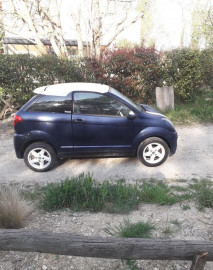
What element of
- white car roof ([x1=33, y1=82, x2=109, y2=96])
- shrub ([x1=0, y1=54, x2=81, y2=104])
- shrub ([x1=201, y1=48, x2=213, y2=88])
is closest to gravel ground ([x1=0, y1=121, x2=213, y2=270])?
white car roof ([x1=33, y1=82, x2=109, y2=96])

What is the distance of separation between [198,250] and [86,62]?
8.36 metres

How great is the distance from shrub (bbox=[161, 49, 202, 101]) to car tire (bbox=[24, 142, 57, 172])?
20.4 feet

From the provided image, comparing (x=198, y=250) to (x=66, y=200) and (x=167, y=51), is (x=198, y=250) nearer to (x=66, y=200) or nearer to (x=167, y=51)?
(x=66, y=200)

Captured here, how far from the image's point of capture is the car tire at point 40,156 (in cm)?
469

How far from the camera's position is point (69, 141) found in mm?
4699

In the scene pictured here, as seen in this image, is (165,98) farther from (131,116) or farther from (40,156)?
(40,156)

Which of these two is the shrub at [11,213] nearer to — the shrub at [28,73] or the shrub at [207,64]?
the shrub at [28,73]

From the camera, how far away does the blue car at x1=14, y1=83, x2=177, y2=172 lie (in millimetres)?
4594

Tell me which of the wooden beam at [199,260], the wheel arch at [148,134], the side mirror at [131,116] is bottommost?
the wooden beam at [199,260]

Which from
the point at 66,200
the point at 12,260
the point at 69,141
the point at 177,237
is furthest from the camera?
the point at 69,141

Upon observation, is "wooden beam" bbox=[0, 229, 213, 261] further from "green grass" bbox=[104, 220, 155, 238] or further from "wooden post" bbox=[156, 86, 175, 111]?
"wooden post" bbox=[156, 86, 175, 111]

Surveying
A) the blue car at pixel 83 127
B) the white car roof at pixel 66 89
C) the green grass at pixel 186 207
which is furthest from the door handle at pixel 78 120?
the green grass at pixel 186 207

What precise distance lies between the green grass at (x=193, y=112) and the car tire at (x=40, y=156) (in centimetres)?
475

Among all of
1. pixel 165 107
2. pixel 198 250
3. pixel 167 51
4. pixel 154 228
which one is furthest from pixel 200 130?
pixel 198 250
